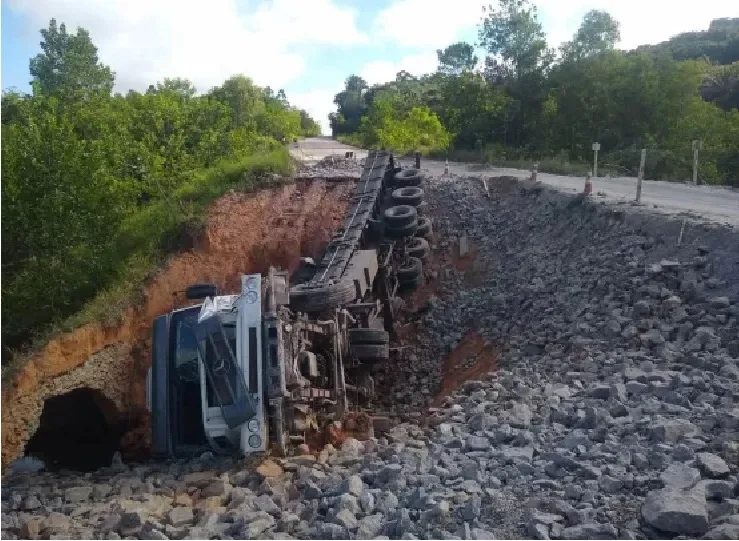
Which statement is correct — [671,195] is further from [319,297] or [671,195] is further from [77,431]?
[77,431]

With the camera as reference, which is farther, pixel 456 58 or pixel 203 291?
pixel 456 58

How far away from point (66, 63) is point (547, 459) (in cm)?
3815

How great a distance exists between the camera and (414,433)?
8.04 metres

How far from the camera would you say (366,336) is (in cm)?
1018

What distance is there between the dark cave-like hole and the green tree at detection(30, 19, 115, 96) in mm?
29670

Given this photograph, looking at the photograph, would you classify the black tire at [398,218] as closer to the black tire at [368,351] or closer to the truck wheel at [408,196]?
the truck wheel at [408,196]

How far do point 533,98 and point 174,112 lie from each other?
17618 millimetres

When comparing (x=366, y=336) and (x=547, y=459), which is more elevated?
(x=366, y=336)

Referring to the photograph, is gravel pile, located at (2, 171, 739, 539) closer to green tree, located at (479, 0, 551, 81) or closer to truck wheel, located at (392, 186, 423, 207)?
truck wheel, located at (392, 186, 423, 207)

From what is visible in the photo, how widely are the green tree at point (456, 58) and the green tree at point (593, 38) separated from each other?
7754mm

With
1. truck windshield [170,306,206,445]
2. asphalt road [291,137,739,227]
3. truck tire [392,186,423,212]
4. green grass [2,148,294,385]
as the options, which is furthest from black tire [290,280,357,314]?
asphalt road [291,137,739,227]

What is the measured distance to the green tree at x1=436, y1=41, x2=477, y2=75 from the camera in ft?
127

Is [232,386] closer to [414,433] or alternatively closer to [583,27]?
[414,433]

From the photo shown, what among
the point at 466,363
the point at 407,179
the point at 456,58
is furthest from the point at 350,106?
the point at 466,363
